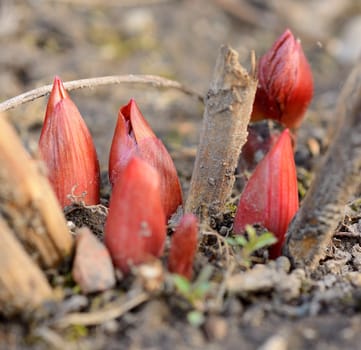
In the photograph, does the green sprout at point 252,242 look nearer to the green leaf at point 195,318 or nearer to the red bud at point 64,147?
the green leaf at point 195,318

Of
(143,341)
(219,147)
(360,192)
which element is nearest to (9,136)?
(143,341)

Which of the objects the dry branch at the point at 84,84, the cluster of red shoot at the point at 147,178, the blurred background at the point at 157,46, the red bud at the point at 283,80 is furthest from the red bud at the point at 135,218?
the blurred background at the point at 157,46

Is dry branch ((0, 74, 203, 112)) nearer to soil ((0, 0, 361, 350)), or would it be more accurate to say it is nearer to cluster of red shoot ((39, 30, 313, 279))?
cluster of red shoot ((39, 30, 313, 279))

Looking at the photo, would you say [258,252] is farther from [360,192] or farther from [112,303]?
[360,192]

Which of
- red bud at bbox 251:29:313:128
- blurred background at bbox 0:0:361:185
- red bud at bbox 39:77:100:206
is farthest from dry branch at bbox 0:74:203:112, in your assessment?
blurred background at bbox 0:0:361:185

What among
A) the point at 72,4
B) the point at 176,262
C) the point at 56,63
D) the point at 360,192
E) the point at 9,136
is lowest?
the point at 360,192
